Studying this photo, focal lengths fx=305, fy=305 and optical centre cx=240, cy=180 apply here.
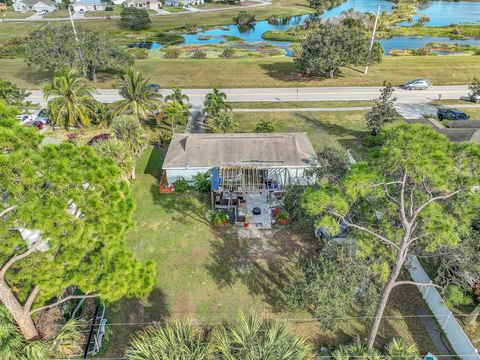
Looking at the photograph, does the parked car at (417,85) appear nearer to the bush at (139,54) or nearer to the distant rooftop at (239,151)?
the distant rooftop at (239,151)

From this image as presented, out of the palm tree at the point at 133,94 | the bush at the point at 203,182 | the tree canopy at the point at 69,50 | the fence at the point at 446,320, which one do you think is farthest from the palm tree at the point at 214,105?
the fence at the point at 446,320

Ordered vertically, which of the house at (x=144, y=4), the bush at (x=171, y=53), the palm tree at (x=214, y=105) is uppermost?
the house at (x=144, y=4)

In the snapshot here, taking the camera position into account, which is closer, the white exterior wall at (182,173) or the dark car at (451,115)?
the white exterior wall at (182,173)

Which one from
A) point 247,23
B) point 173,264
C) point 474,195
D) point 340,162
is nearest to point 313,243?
point 340,162

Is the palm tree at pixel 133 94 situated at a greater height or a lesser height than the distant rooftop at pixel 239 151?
greater

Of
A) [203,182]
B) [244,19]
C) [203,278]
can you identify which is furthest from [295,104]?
[244,19]

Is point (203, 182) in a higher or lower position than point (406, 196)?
lower

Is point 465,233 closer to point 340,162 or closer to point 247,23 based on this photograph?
point 340,162

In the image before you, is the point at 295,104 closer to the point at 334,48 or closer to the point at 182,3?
the point at 334,48
